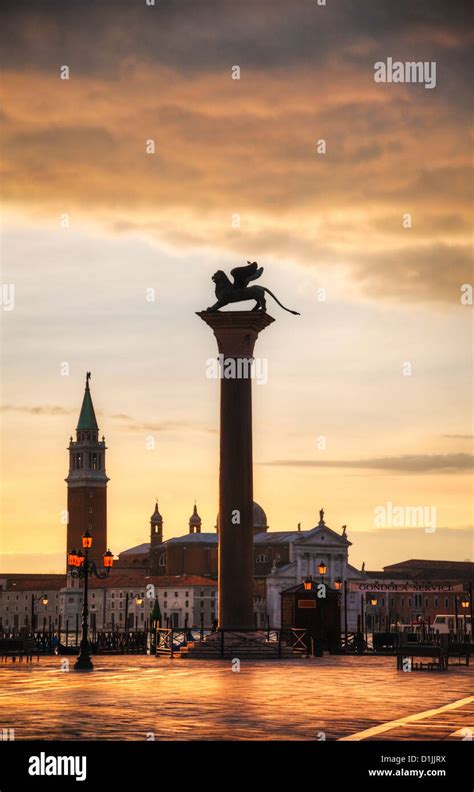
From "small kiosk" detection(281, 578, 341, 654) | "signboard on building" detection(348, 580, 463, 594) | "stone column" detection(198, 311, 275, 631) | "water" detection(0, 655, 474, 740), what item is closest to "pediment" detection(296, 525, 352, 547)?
"signboard on building" detection(348, 580, 463, 594)

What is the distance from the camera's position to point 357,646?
51.4 meters

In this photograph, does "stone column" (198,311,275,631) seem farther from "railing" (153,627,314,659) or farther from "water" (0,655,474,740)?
Answer: "water" (0,655,474,740)

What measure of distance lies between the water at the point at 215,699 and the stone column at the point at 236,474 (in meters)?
4.55

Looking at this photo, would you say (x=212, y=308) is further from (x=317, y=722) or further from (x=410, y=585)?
(x=410, y=585)

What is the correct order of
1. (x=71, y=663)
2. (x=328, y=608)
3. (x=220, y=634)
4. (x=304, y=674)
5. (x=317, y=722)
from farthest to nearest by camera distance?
(x=328, y=608) → (x=220, y=634) → (x=71, y=663) → (x=304, y=674) → (x=317, y=722)

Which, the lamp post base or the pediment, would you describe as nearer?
the lamp post base

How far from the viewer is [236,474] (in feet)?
148

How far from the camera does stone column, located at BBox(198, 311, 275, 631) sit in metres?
44.9

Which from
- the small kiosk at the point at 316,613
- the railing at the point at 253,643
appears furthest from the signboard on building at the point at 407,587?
the railing at the point at 253,643

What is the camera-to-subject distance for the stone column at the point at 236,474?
44.9 meters

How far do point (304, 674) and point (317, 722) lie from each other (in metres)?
A: 13.7

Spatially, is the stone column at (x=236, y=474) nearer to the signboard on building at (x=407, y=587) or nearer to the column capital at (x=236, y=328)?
the column capital at (x=236, y=328)
